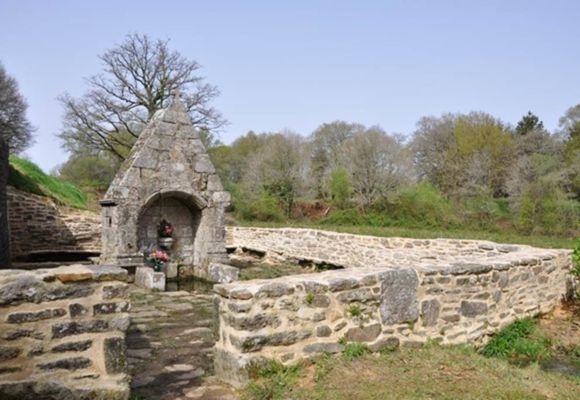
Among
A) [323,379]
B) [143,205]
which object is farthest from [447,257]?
[323,379]

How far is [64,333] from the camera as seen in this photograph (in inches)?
137

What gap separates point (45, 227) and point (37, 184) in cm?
351

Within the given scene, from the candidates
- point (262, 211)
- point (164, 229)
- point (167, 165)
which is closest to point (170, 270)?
point (164, 229)

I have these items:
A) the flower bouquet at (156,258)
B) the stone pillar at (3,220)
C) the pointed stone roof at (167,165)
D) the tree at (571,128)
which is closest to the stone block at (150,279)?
the flower bouquet at (156,258)

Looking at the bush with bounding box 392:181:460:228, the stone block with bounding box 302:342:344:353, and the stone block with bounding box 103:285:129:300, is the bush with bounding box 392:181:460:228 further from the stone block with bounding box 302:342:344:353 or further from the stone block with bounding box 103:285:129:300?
the stone block with bounding box 103:285:129:300

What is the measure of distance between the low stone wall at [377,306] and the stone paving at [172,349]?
1.11ft

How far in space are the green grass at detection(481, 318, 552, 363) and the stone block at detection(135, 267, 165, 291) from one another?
5959mm

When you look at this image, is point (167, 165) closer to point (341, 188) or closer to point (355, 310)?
point (355, 310)

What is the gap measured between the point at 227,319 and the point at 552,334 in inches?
212

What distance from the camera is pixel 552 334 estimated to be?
703 centimetres

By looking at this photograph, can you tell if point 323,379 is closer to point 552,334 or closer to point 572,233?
point 552,334

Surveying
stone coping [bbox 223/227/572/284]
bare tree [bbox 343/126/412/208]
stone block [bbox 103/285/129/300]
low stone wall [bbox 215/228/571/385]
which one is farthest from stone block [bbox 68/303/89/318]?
bare tree [bbox 343/126/412/208]

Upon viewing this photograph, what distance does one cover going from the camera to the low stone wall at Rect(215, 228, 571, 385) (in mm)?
4234

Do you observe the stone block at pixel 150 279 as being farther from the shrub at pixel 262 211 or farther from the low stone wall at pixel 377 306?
the shrub at pixel 262 211
